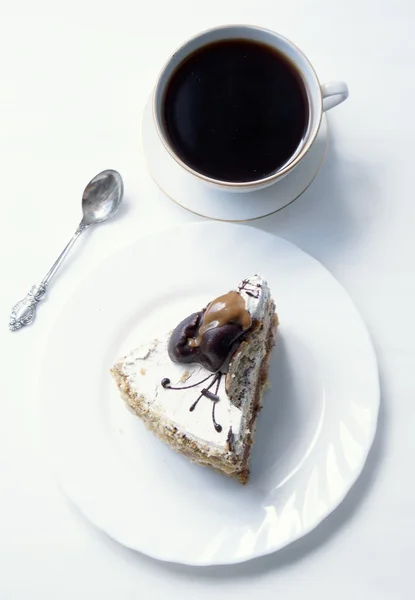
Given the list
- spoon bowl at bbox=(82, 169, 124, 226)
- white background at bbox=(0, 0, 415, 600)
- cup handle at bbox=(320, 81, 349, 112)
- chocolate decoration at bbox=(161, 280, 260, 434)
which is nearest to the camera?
chocolate decoration at bbox=(161, 280, 260, 434)

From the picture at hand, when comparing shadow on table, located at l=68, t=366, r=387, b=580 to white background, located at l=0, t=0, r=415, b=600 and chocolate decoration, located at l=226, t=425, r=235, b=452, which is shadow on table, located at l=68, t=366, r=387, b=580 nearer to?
white background, located at l=0, t=0, r=415, b=600

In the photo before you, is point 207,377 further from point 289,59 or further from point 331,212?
point 289,59

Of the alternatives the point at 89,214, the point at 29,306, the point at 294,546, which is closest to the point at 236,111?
the point at 89,214

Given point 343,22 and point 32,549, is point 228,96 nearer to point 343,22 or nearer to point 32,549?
point 343,22

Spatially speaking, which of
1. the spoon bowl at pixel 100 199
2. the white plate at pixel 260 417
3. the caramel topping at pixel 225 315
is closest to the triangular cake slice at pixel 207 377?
the caramel topping at pixel 225 315

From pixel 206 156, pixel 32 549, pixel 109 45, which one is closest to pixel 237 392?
pixel 206 156

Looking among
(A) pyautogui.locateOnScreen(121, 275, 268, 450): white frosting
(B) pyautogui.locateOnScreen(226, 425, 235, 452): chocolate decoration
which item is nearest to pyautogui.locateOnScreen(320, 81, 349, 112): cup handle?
(A) pyautogui.locateOnScreen(121, 275, 268, 450): white frosting

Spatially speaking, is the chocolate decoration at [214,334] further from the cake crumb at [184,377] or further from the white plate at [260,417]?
the white plate at [260,417]

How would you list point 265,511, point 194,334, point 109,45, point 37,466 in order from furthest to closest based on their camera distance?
point 109,45, point 37,466, point 265,511, point 194,334
